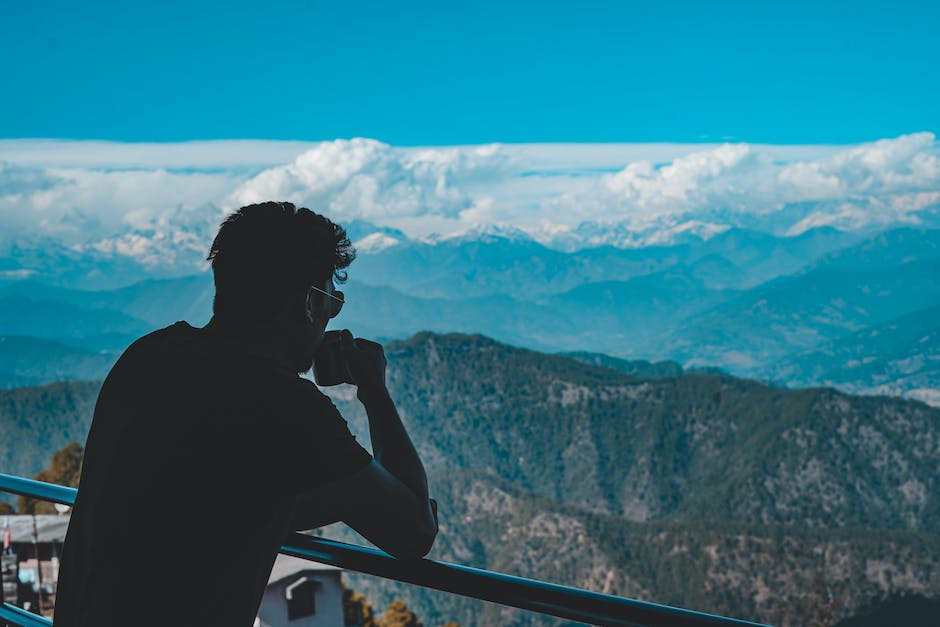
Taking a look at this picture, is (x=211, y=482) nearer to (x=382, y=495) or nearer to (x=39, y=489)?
(x=382, y=495)

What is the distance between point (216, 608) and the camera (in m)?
1.86

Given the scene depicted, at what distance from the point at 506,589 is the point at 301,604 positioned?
1.78m

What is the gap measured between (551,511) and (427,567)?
368 ft

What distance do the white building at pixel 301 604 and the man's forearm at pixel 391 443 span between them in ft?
3.47

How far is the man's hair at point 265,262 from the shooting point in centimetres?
219

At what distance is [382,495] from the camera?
6.66 feet

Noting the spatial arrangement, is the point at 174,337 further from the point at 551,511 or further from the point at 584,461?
the point at 584,461

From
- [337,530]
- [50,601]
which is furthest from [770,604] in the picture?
[50,601]

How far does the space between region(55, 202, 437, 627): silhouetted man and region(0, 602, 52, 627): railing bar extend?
106 centimetres

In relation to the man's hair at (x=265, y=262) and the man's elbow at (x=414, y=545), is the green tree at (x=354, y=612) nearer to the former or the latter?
the man's elbow at (x=414, y=545)

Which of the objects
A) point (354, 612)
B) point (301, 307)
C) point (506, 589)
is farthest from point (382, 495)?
point (354, 612)

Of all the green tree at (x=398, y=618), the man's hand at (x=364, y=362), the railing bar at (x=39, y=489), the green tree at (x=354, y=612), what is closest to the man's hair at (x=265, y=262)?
the man's hand at (x=364, y=362)

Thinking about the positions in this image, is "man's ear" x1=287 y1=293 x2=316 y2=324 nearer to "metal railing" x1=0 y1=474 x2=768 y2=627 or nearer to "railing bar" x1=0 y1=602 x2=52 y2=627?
"metal railing" x1=0 y1=474 x2=768 y2=627

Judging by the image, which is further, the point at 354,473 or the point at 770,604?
the point at 770,604
